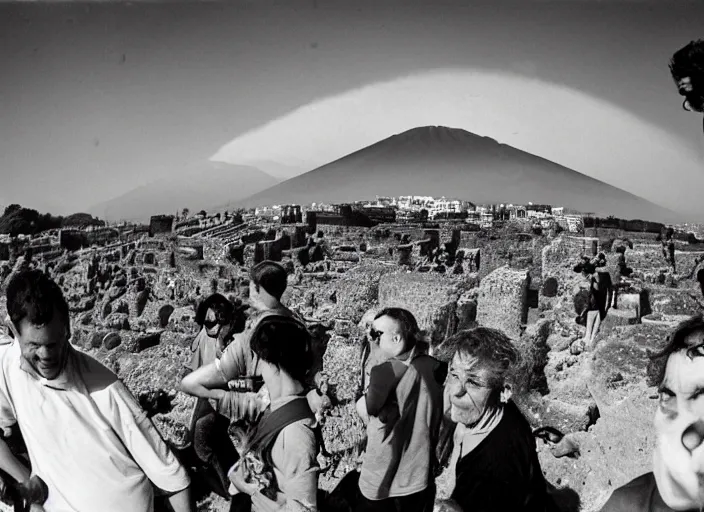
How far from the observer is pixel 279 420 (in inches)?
105

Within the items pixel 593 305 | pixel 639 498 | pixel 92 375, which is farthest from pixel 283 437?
pixel 593 305

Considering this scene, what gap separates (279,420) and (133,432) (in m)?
0.79

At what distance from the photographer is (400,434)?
337 centimetres

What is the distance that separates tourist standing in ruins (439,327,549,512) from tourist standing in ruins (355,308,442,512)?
0.23m

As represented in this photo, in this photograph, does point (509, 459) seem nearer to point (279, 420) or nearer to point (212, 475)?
point (279, 420)

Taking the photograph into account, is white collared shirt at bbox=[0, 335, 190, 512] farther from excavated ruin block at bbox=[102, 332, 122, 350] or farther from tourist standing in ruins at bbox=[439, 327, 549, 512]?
excavated ruin block at bbox=[102, 332, 122, 350]

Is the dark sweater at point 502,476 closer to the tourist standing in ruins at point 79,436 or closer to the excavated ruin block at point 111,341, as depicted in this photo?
the tourist standing in ruins at point 79,436

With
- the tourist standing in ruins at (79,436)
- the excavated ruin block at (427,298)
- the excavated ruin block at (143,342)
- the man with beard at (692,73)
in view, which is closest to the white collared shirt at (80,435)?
the tourist standing in ruins at (79,436)

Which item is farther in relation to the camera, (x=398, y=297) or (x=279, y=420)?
(x=398, y=297)

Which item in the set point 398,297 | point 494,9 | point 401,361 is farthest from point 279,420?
point 494,9

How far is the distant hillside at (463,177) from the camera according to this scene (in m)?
4.46

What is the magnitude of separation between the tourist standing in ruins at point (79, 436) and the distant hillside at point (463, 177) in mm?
2814

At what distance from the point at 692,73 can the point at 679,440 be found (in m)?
2.10

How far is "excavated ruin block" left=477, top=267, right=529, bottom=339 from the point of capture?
436 cm
